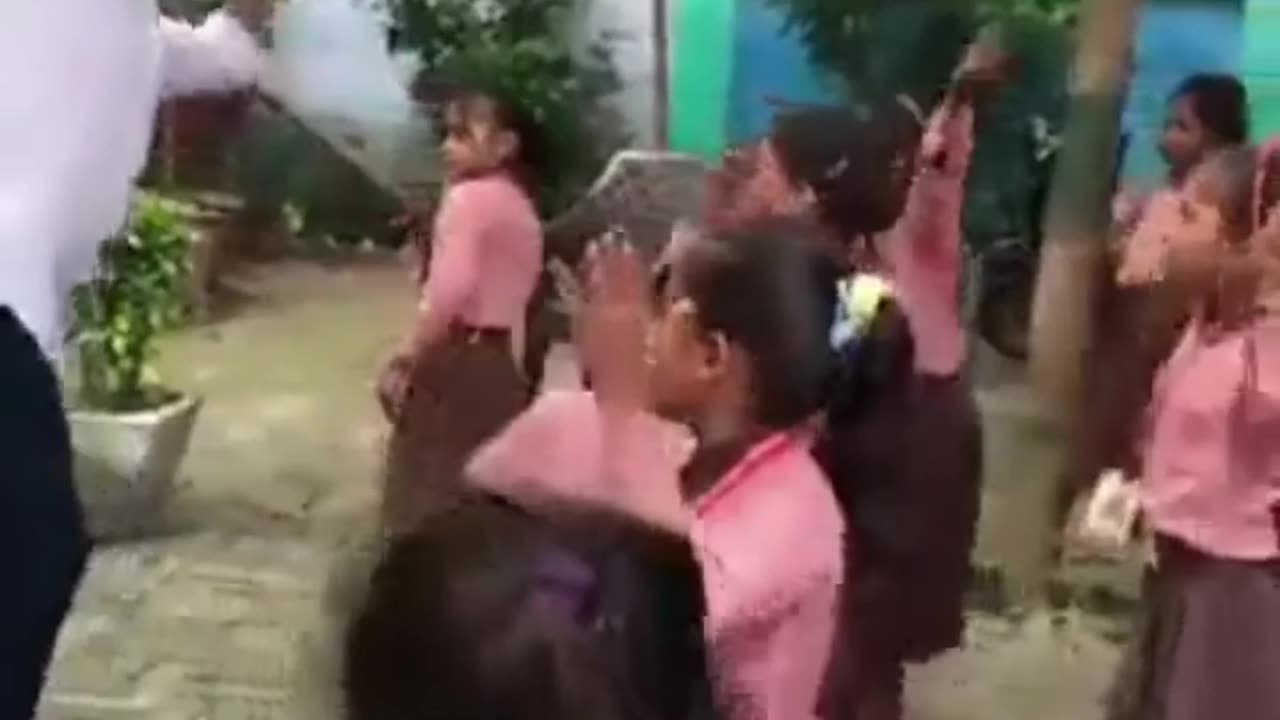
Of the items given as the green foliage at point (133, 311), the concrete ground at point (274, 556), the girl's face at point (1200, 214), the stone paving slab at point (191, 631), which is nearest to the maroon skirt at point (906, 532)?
the concrete ground at point (274, 556)

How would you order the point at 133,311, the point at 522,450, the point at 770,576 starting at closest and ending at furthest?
the point at 770,576, the point at 522,450, the point at 133,311

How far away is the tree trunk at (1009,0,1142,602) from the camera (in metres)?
1.06

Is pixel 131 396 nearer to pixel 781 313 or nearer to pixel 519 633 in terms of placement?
pixel 781 313

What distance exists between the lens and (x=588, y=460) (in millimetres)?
868

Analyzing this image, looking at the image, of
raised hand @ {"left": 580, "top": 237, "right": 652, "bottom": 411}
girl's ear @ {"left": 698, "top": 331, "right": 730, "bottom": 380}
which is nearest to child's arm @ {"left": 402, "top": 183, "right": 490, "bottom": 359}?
raised hand @ {"left": 580, "top": 237, "right": 652, "bottom": 411}

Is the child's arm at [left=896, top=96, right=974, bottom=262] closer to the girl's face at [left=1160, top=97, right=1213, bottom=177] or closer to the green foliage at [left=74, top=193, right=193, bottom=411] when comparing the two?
Answer: the girl's face at [left=1160, top=97, right=1213, bottom=177]

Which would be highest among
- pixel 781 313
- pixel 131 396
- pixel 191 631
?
pixel 781 313

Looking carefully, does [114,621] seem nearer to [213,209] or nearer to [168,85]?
→ [213,209]

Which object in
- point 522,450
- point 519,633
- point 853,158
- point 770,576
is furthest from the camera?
point 853,158

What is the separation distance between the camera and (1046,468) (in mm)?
1085

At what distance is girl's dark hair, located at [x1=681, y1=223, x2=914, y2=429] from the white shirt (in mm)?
241

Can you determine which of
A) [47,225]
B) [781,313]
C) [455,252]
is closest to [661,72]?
[455,252]

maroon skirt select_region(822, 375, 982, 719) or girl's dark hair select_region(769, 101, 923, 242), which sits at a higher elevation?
girl's dark hair select_region(769, 101, 923, 242)

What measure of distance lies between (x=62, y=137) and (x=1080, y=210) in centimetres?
53
